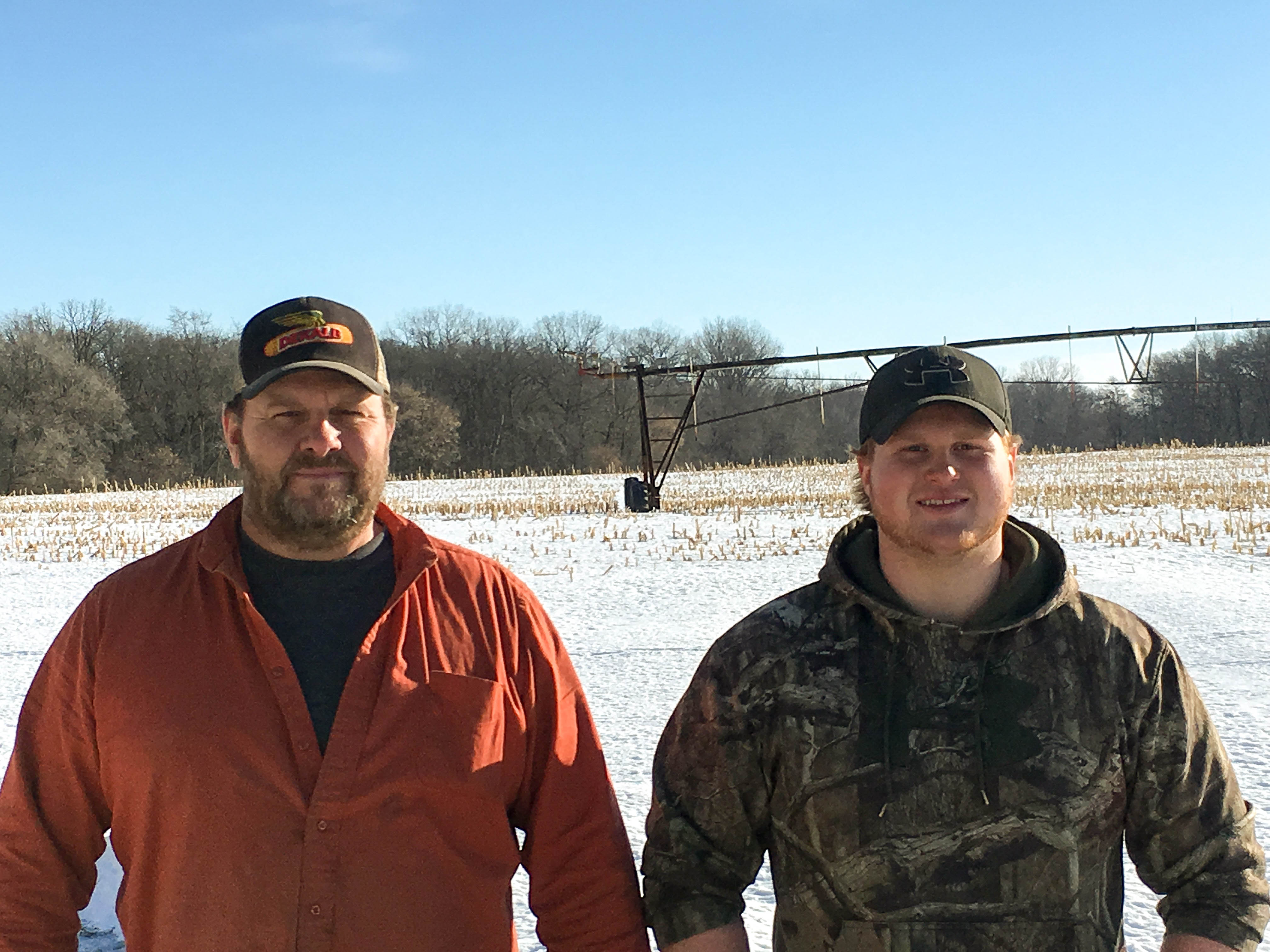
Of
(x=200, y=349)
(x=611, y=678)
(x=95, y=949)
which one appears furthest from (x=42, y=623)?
(x=200, y=349)

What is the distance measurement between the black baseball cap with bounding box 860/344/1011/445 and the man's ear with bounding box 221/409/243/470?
1.51m

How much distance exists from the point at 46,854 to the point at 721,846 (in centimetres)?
146

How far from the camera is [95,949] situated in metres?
3.64

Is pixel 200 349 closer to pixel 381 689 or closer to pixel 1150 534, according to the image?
pixel 1150 534

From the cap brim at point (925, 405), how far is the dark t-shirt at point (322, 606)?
1197 mm

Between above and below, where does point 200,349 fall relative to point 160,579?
above

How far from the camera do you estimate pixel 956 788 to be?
2.19m

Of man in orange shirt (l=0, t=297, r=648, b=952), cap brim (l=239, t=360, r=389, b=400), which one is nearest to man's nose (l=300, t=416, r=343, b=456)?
man in orange shirt (l=0, t=297, r=648, b=952)

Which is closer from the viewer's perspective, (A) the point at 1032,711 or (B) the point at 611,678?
(A) the point at 1032,711

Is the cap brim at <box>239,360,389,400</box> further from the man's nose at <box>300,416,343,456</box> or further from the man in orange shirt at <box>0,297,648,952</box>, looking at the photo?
the man's nose at <box>300,416,343,456</box>

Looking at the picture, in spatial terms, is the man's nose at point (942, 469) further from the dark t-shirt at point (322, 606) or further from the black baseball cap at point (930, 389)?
the dark t-shirt at point (322, 606)

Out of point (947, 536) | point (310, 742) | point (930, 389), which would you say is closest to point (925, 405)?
point (930, 389)

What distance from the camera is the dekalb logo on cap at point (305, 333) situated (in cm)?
257

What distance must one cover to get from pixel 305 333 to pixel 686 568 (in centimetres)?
1080
